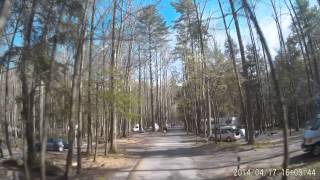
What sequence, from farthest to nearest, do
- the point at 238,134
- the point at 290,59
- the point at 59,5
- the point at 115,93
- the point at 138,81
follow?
Answer: the point at 138,81 < the point at 290,59 < the point at 238,134 < the point at 115,93 < the point at 59,5

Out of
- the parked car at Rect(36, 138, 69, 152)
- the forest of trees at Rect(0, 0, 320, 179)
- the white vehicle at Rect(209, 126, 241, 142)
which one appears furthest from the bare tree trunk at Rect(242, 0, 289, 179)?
the white vehicle at Rect(209, 126, 241, 142)

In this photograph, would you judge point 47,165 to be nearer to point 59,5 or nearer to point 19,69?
point 19,69

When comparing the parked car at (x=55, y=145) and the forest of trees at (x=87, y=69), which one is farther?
the parked car at (x=55, y=145)

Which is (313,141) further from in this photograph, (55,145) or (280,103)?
(55,145)

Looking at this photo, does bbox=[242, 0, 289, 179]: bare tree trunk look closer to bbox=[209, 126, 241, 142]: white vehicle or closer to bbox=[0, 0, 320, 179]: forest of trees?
bbox=[0, 0, 320, 179]: forest of trees

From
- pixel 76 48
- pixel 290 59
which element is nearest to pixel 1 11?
pixel 76 48

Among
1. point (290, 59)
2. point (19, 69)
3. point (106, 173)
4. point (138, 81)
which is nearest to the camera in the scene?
point (19, 69)

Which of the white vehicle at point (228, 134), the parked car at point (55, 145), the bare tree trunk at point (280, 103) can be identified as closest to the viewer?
the bare tree trunk at point (280, 103)

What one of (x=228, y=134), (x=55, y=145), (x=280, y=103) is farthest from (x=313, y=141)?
(x=55, y=145)

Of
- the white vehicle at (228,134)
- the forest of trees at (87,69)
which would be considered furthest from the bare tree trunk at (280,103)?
the white vehicle at (228,134)

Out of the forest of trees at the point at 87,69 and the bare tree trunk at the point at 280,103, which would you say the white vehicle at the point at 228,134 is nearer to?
the forest of trees at the point at 87,69

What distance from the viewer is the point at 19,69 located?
17.9m

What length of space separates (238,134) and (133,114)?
1792 cm

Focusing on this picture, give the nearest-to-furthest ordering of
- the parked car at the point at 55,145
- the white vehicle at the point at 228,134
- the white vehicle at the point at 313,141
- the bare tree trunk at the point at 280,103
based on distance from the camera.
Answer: the bare tree trunk at the point at 280,103
the white vehicle at the point at 313,141
the parked car at the point at 55,145
the white vehicle at the point at 228,134
